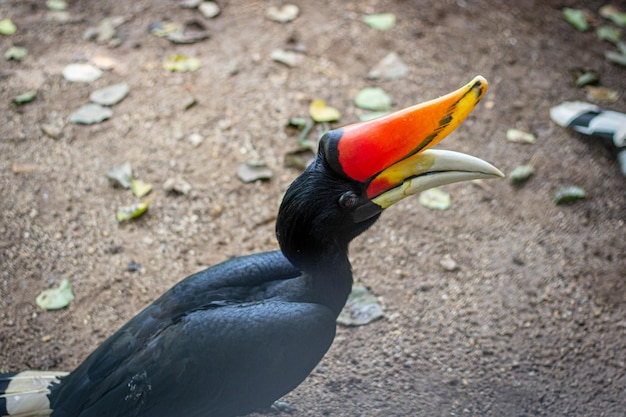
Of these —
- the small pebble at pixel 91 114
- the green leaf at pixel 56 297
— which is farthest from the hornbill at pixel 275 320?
the small pebble at pixel 91 114

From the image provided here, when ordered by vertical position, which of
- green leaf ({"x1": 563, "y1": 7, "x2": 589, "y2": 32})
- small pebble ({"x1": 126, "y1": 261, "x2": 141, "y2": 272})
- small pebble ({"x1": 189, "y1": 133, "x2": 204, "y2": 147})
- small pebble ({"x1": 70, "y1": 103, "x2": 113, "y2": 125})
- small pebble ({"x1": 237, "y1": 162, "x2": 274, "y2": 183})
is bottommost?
small pebble ({"x1": 126, "y1": 261, "x2": 141, "y2": 272})

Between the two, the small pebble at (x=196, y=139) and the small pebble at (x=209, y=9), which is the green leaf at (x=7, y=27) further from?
the small pebble at (x=196, y=139)

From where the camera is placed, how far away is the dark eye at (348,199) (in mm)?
1796

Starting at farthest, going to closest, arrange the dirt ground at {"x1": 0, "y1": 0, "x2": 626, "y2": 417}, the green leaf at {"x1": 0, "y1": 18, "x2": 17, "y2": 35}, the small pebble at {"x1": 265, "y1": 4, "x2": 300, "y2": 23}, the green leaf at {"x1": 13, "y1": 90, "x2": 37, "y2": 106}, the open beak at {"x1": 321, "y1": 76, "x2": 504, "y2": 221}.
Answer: the small pebble at {"x1": 265, "y1": 4, "x2": 300, "y2": 23} < the green leaf at {"x1": 0, "y1": 18, "x2": 17, "y2": 35} < the green leaf at {"x1": 13, "y1": 90, "x2": 37, "y2": 106} < the dirt ground at {"x1": 0, "y1": 0, "x2": 626, "y2": 417} < the open beak at {"x1": 321, "y1": 76, "x2": 504, "y2": 221}

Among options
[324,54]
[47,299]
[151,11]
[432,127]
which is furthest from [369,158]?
[151,11]

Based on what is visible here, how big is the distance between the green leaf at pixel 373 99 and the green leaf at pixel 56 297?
1548mm

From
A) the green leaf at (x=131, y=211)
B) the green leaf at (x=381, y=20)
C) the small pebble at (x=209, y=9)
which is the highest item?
the small pebble at (x=209, y=9)

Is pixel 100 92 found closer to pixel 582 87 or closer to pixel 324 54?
pixel 324 54

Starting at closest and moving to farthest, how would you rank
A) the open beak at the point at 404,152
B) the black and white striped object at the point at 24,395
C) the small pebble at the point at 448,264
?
the open beak at the point at 404,152 < the black and white striped object at the point at 24,395 < the small pebble at the point at 448,264

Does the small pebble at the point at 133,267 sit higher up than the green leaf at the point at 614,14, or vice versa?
the green leaf at the point at 614,14

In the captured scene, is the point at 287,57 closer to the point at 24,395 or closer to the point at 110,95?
the point at 110,95

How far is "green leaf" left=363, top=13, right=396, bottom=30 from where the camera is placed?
11.8 ft

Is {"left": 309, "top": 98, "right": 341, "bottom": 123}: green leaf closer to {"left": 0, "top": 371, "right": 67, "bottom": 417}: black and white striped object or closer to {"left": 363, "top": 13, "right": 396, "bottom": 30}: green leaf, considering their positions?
{"left": 363, "top": 13, "right": 396, "bottom": 30}: green leaf

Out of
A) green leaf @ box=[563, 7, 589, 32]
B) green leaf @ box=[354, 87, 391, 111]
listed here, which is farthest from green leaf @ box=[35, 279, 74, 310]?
green leaf @ box=[563, 7, 589, 32]
